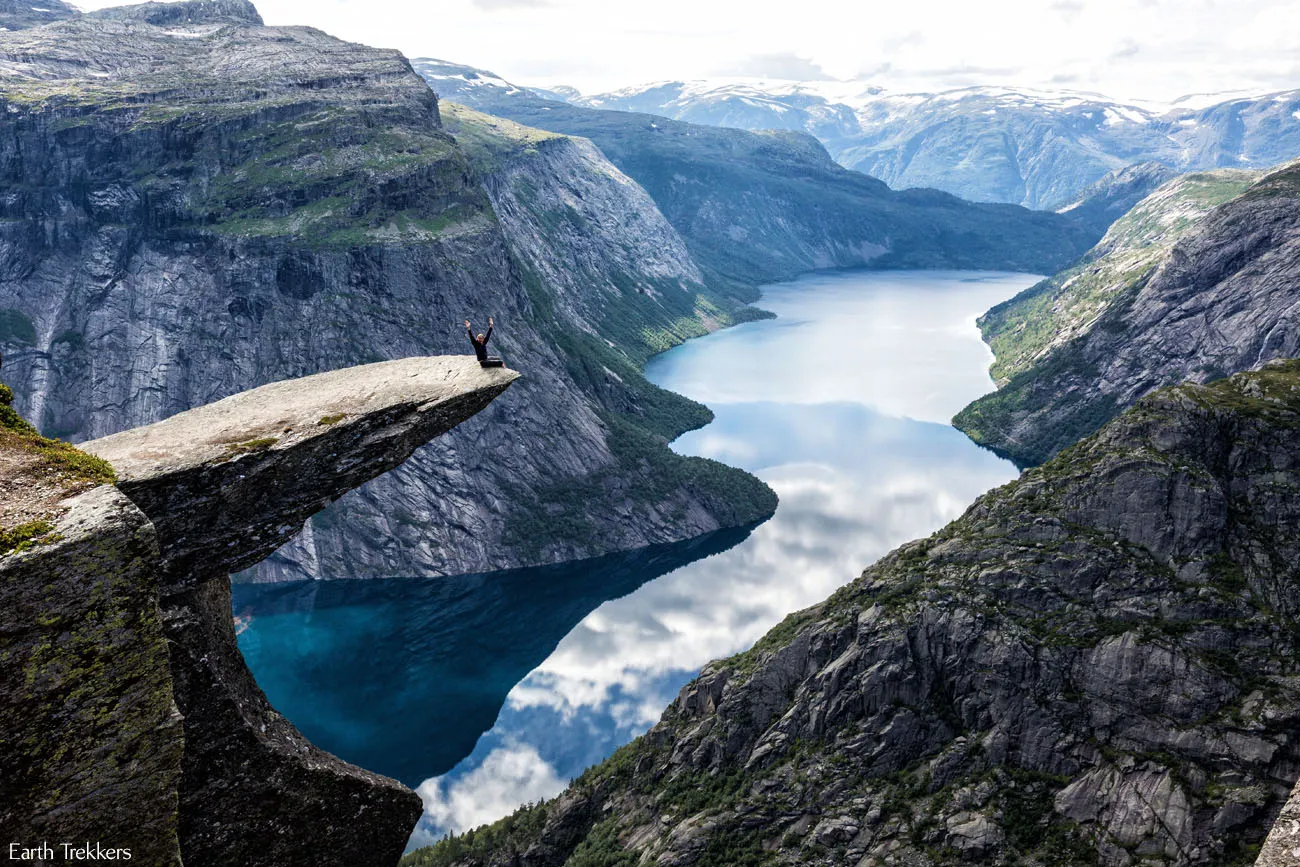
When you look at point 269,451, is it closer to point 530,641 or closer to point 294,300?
point 530,641

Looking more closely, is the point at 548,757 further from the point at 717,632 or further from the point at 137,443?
the point at 137,443

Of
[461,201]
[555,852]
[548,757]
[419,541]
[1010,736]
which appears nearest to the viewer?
[1010,736]

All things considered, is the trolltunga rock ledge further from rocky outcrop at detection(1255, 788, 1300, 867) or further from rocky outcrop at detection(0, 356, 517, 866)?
rocky outcrop at detection(1255, 788, 1300, 867)

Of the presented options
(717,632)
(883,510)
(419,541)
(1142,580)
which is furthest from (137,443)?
(883,510)

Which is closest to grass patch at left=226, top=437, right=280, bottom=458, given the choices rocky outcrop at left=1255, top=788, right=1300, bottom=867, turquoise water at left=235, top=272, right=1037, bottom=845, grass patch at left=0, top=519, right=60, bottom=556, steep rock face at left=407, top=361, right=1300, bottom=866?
grass patch at left=0, top=519, right=60, bottom=556

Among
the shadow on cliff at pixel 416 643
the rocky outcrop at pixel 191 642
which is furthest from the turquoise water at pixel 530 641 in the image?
the rocky outcrop at pixel 191 642

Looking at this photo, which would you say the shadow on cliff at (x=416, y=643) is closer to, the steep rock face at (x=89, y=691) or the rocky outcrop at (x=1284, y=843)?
the steep rock face at (x=89, y=691)

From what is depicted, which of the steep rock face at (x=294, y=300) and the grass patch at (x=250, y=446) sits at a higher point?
the grass patch at (x=250, y=446)
